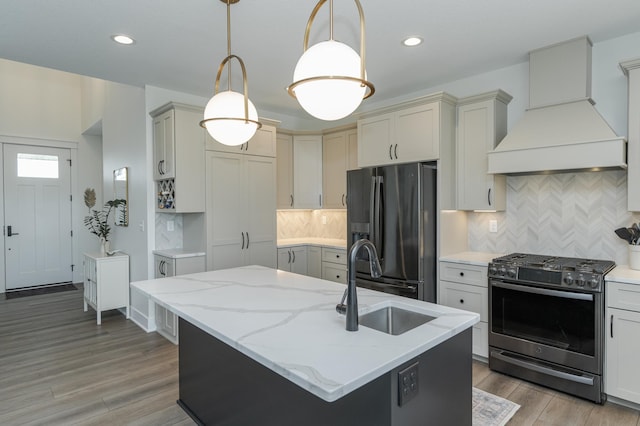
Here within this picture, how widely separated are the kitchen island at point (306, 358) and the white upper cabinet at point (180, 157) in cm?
150

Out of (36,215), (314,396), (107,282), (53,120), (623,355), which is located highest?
(53,120)

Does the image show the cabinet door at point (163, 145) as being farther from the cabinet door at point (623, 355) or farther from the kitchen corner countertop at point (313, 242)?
the cabinet door at point (623, 355)

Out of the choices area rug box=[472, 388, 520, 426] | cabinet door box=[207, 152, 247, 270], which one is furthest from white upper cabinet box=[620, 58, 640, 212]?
cabinet door box=[207, 152, 247, 270]

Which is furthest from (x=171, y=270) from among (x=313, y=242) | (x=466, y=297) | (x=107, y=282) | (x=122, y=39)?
(x=466, y=297)

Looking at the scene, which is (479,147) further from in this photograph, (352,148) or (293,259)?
(293,259)

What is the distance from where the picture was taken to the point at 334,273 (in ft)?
14.8

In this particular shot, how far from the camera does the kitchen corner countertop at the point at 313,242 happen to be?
458 cm

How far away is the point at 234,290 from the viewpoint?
225 centimetres

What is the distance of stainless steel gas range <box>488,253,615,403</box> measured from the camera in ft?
8.43

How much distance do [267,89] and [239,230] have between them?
5.45ft

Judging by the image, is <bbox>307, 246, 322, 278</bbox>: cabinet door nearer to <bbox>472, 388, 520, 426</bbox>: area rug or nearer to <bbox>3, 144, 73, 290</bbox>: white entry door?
<bbox>472, 388, 520, 426</bbox>: area rug

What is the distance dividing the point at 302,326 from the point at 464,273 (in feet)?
7.31

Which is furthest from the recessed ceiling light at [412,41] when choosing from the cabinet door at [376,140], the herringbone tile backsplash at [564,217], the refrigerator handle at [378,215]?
the herringbone tile backsplash at [564,217]

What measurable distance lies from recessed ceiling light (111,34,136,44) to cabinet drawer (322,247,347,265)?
295cm
